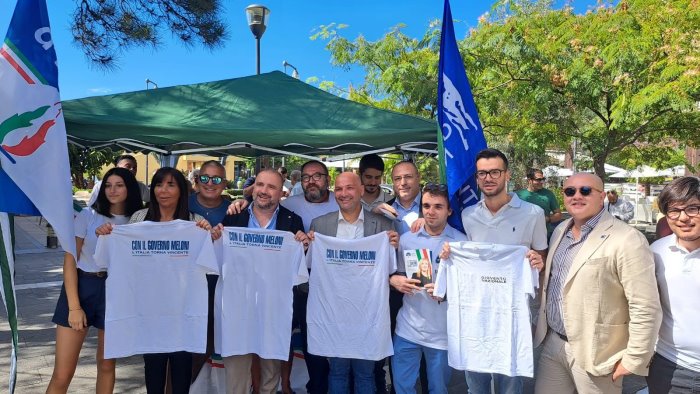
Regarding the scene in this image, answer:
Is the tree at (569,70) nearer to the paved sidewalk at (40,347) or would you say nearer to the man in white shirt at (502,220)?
the man in white shirt at (502,220)

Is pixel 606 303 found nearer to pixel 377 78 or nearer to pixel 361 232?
pixel 361 232

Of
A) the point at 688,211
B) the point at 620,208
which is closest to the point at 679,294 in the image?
the point at 688,211

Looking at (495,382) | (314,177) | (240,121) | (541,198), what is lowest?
(495,382)

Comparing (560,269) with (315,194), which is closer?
(560,269)

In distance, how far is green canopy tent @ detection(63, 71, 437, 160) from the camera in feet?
14.4

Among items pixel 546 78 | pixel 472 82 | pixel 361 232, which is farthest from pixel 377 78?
pixel 361 232

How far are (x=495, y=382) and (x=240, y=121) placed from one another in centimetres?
325

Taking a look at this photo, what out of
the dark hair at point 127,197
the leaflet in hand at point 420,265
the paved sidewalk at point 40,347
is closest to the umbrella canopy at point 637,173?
the leaflet in hand at point 420,265

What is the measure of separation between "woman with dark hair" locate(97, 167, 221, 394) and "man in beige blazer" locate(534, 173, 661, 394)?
2.35 meters

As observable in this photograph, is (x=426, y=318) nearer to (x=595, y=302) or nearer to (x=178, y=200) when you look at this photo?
(x=595, y=302)

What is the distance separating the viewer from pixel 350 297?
3535 mm

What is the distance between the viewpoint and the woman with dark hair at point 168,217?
3492 millimetres

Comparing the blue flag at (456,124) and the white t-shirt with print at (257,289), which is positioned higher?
the blue flag at (456,124)

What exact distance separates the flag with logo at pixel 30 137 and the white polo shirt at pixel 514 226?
272 cm
